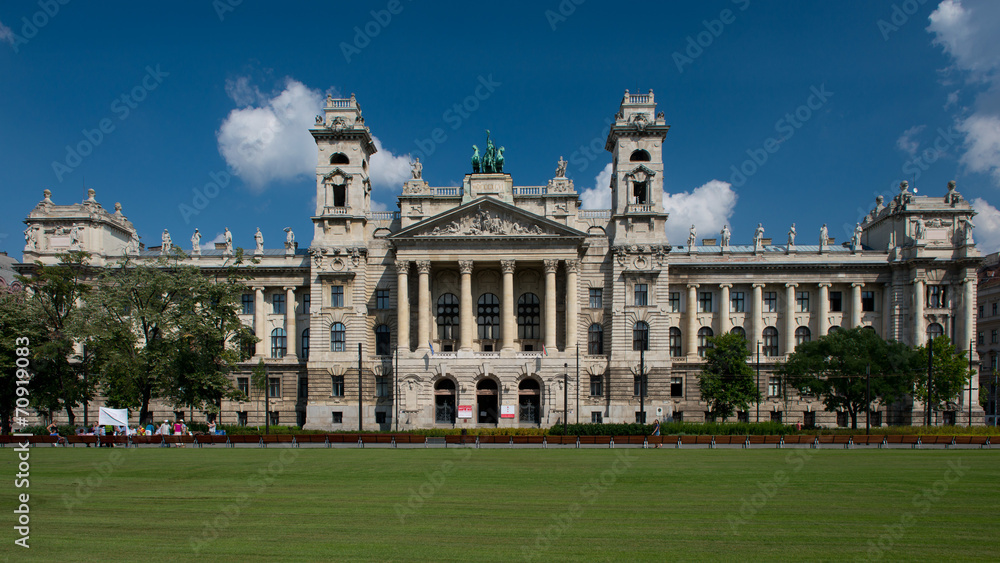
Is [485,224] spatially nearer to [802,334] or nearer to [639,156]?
[639,156]

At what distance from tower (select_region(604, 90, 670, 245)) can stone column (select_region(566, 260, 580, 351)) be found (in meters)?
5.71

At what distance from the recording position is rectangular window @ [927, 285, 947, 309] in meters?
68.2

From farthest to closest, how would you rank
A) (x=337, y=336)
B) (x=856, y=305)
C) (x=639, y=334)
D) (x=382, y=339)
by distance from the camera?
(x=856, y=305)
(x=382, y=339)
(x=337, y=336)
(x=639, y=334)

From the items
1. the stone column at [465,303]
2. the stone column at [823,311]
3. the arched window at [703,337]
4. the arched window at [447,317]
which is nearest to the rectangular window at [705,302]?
the arched window at [703,337]

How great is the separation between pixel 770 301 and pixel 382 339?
4375 centimetres

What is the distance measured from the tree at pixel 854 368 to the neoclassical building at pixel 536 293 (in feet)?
22.2

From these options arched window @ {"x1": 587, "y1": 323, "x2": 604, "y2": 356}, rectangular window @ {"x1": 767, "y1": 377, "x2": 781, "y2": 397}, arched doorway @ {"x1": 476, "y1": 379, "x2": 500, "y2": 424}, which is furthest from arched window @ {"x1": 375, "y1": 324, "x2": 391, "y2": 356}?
rectangular window @ {"x1": 767, "y1": 377, "x2": 781, "y2": 397}

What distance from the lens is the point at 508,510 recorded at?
17.9 metres

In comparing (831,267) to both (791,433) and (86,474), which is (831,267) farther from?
(86,474)

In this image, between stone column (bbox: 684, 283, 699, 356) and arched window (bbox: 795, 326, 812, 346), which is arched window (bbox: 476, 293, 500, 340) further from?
arched window (bbox: 795, 326, 812, 346)

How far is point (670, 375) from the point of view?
65.9 metres

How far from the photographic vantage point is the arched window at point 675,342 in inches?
2815

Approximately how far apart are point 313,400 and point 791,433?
45325 millimetres

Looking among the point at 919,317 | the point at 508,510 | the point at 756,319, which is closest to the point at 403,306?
the point at 756,319
